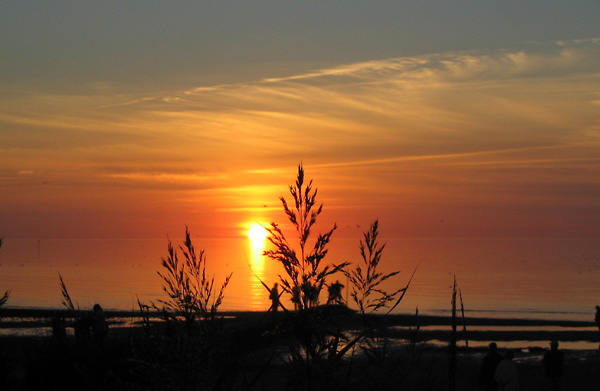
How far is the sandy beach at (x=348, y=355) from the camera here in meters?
→ 3.92

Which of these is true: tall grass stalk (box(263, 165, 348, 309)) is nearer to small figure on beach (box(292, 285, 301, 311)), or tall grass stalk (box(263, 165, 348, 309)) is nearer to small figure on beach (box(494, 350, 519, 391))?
small figure on beach (box(292, 285, 301, 311))

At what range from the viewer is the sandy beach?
154 inches

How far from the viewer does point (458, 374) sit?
21.5 m

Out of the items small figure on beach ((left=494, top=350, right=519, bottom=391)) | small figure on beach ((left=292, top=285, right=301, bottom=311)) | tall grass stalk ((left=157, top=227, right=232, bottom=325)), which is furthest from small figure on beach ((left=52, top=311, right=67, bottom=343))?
small figure on beach ((left=494, top=350, right=519, bottom=391))

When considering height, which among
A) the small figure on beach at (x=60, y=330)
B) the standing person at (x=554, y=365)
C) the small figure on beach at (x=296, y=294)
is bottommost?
the standing person at (x=554, y=365)

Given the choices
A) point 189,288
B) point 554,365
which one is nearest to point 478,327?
point 554,365

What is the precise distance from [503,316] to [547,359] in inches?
1178

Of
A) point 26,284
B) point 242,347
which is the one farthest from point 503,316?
point 26,284

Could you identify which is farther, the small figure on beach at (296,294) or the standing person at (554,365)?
the standing person at (554,365)

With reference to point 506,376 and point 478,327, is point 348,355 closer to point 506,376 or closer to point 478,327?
point 506,376

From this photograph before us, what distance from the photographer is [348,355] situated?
2483cm

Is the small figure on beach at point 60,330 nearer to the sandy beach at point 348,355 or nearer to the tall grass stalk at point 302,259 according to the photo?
the sandy beach at point 348,355

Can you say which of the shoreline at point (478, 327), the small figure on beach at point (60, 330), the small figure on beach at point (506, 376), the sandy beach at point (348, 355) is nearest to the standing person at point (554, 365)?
the sandy beach at point (348, 355)

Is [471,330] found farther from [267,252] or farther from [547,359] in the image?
[267,252]
